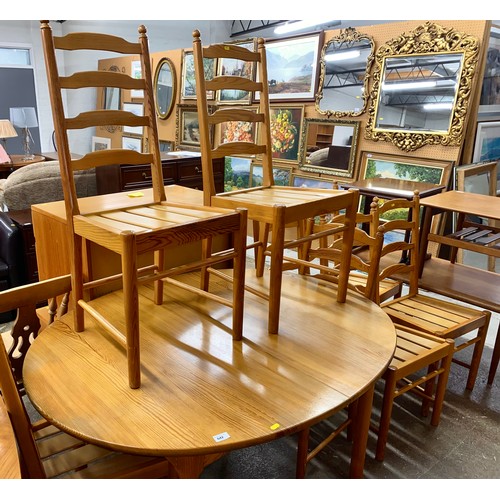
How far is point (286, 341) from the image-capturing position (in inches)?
58.2

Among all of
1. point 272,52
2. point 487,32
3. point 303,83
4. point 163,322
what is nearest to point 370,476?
point 163,322

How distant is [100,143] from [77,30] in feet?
5.62

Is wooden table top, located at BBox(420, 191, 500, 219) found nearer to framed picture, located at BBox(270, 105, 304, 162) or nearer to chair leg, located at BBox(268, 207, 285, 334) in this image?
chair leg, located at BBox(268, 207, 285, 334)

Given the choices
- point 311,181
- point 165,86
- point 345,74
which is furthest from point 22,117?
point 345,74

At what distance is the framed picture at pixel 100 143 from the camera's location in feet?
21.8

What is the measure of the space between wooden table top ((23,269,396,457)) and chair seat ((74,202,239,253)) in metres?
0.37

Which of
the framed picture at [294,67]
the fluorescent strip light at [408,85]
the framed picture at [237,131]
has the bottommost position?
the framed picture at [237,131]

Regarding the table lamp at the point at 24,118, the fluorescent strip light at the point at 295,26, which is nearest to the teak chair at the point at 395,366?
the table lamp at the point at 24,118

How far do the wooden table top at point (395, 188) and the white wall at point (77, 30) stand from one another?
5552 mm

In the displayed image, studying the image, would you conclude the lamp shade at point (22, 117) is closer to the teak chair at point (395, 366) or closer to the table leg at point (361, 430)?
the teak chair at point (395, 366)

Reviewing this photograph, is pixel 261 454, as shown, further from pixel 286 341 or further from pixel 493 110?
pixel 493 110

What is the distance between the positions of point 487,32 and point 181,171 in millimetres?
2453

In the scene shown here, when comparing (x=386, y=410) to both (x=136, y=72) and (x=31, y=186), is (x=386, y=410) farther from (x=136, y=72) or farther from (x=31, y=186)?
(x=136, y=72)

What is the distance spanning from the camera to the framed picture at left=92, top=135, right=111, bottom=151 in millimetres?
6633
